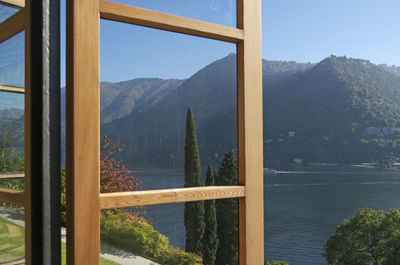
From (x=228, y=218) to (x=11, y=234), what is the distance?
48cm

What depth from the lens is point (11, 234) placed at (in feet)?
2.06

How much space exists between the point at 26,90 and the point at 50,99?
0.16ft

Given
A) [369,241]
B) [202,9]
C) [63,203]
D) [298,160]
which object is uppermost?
[202,9]

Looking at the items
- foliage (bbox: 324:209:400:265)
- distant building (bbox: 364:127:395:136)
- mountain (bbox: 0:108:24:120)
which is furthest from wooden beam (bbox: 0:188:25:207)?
distant building (bbox: 364:127:395:136)

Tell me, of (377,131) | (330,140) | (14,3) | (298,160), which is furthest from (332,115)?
(14,3)

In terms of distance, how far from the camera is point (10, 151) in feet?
2.15

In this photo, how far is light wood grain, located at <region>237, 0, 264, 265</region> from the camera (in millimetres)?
858

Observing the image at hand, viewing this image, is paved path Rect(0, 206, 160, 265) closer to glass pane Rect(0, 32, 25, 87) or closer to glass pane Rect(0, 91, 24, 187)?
glass pane Rect(0, 91, 24, 187)

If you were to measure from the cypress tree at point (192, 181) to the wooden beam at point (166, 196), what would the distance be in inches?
1.2

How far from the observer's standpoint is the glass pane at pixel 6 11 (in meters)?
0.66

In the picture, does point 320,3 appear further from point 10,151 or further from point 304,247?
point 10,151

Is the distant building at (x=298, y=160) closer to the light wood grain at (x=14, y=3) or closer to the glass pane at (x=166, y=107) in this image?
the glass pane at (x=166, y=107)

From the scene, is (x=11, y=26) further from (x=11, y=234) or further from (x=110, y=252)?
(x=110, y=252)

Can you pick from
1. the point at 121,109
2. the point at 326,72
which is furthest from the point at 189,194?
the point at 326,72
